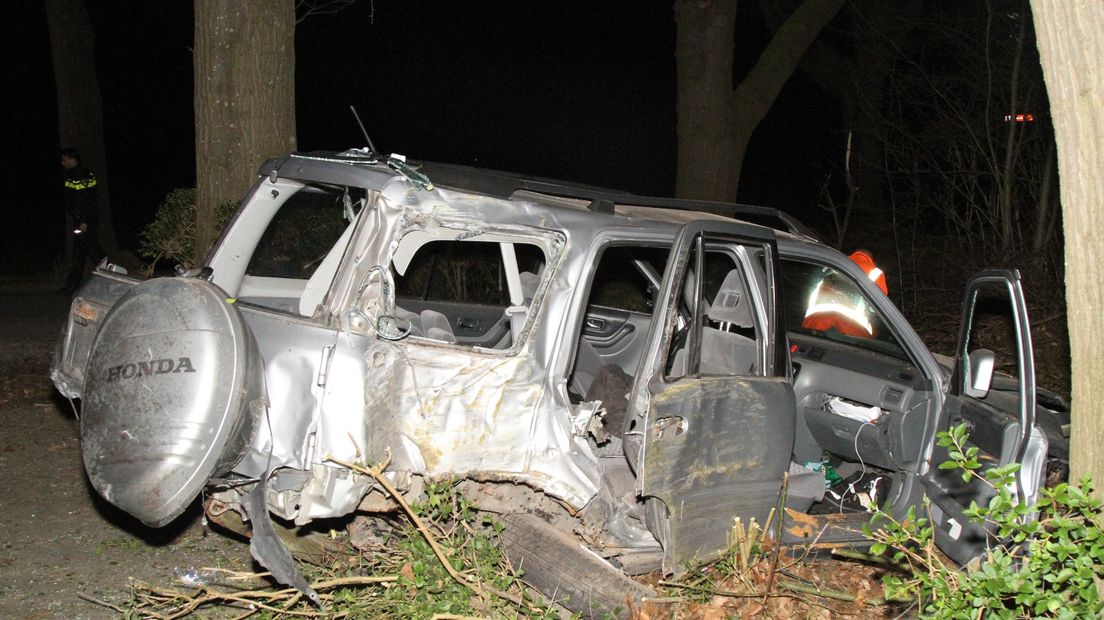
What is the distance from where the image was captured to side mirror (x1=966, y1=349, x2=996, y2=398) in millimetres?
3816

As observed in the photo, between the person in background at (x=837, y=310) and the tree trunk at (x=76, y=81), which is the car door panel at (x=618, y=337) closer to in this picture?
the person in background at (x=837, y=310)

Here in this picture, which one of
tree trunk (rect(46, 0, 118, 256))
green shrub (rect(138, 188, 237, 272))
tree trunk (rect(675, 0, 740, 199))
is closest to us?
green shrub (rect(138, 188, 237, 272))

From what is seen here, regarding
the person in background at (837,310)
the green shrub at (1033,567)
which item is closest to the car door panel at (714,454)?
the green shrub at (1033,567)

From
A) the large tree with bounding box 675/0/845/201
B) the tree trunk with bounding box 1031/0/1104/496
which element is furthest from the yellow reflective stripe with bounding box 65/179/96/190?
the tree trunk with bounding box 1031/0/1104/496

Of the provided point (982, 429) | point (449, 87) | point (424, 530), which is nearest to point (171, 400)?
point (424, 530)

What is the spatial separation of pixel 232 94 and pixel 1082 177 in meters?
6.02

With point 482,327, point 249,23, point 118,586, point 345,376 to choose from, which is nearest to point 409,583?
point 345,376

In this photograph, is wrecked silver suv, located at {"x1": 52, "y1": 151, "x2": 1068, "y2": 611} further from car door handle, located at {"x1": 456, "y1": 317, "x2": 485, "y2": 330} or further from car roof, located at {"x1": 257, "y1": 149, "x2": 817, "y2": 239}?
car door handle, located at {"x1": 456, "y1": 317, "x2": 485, "y2": 330}

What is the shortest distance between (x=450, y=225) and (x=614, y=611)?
1.66m

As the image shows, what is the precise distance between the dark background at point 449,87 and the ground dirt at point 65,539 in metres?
22.3

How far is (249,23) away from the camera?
7.05 meters

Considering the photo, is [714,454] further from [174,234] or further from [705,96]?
[705,96]

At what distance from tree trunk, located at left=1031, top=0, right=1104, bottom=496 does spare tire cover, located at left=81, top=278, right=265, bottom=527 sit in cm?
290

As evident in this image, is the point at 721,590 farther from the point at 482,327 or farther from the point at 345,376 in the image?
the point at 482,327
